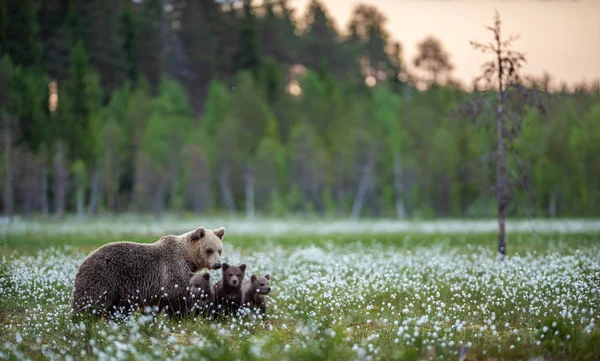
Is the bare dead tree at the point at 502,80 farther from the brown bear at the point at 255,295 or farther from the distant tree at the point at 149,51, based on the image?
the distant tree at the point at 149,51

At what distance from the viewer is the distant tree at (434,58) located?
→ 323ft

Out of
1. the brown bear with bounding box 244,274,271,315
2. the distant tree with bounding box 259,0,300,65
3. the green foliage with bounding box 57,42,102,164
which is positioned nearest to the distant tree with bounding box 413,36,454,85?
the distant tree with bounding box 259,0,300,65

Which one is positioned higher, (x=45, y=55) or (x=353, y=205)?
(x=45, y=55)

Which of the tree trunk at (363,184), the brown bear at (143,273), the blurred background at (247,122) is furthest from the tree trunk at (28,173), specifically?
the brown bear at (143,273)

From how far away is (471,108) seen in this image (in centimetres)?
2080

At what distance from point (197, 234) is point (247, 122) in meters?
66.2

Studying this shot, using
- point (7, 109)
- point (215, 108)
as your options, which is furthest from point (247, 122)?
point (7, 109)

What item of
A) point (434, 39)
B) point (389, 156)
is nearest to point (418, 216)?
point (389, 156)

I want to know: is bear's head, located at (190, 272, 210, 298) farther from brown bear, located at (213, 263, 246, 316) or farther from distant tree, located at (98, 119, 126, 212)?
distant tree, located at (98, 119, 126, 212)

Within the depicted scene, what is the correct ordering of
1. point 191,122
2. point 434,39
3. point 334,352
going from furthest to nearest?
point 434,39 < point 191,122 < point 334,352

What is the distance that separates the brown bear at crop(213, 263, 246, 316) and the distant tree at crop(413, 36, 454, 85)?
8949 centimetres

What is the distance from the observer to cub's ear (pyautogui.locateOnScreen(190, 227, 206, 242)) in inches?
497

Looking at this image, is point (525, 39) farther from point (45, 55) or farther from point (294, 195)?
point (45, 55)

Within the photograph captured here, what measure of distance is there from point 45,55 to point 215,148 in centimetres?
2240
